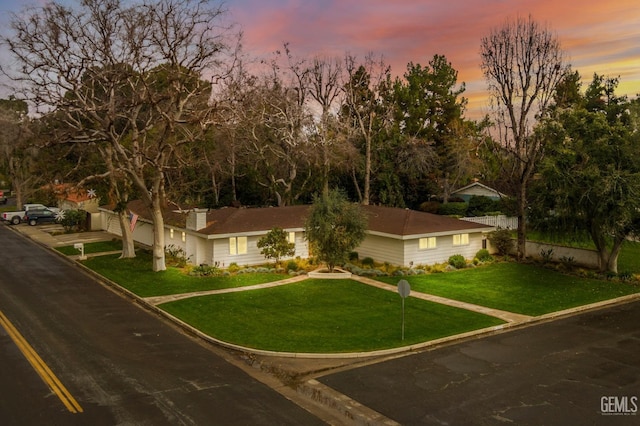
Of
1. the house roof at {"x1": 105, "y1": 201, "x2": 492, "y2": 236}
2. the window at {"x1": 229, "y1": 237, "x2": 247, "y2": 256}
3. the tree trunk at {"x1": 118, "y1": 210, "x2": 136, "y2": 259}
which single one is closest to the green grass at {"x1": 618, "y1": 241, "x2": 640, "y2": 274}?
the house roof at {"x1": 105, "y1": 201, "x2": 492, "y2": 236}

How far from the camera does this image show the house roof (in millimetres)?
31812

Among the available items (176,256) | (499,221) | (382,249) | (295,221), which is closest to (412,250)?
(382,249)

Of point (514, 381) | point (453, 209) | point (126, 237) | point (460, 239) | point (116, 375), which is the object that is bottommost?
point (514, 381)

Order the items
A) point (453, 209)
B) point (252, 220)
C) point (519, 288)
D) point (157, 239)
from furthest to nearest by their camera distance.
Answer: point (453, 209)
point (252, 220)
point (157, 239)
point (519, 288)

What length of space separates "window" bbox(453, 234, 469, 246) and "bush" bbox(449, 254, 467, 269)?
1.28 meters

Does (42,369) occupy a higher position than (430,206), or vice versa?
(430,206)

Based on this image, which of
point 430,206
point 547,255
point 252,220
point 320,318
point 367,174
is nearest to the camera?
point 320,318

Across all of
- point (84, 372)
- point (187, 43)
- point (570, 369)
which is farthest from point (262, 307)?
point (187, 43)

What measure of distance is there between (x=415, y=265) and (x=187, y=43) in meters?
18.9

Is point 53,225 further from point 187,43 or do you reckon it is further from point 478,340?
point 478,340

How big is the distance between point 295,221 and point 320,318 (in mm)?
14670

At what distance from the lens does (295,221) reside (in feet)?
115

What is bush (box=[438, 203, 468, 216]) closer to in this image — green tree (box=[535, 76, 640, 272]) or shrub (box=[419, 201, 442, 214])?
shrub (box=[419, 201, 442, 214])

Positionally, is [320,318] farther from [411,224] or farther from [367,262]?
[411,224]
